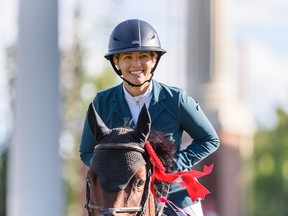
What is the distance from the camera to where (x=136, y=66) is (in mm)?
8867

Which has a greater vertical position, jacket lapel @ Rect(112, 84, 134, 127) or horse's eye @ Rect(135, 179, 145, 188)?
jacket lapel @ Rect(112, 84, 134, 127)

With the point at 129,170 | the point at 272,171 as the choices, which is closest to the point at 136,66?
the point at 129,170

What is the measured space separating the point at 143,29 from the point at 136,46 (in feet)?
0.59

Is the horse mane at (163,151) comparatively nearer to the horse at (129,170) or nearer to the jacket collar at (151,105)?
the horse at (129,170)

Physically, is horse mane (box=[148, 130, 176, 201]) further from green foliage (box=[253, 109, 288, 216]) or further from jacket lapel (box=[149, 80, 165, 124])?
green foliage (box=[253, 109, 288, 216])

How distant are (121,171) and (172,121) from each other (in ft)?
2.89

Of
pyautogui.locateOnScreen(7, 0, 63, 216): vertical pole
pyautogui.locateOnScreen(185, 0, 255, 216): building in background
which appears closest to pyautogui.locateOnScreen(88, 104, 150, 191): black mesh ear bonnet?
pyautogui.locateOnScreen(7, 0, 63, 216): vertical pole

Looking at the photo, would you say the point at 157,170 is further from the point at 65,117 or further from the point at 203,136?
the point at 65,117

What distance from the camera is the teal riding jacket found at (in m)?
8.94

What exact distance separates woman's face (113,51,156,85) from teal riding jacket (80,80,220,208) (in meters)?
0.18

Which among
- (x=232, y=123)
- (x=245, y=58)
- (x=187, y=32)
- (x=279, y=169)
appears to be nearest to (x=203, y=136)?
(x=232, y=123)

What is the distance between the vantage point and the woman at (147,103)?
8891 millimetres

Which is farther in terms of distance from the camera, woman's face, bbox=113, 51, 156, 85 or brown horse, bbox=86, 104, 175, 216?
woman's face, bbox=113, 51, 156, 85

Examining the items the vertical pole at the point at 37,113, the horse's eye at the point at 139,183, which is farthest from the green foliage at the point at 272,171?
the horse's eye at the point at 139,183
